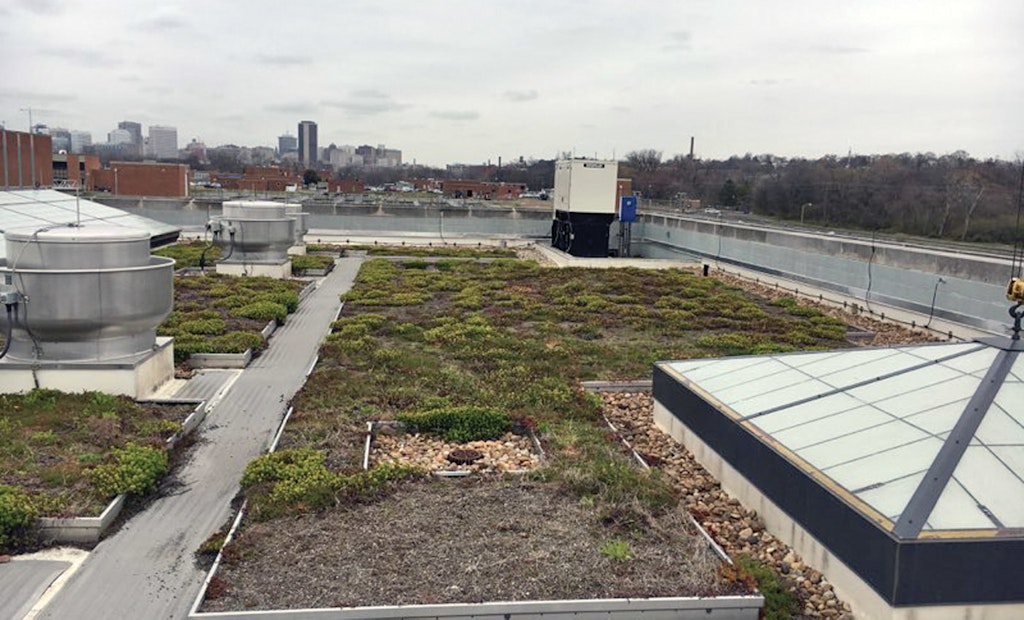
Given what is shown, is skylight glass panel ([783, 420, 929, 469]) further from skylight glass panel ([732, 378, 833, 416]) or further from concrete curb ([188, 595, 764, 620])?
concrete curb ([188, 595, 764, 620])

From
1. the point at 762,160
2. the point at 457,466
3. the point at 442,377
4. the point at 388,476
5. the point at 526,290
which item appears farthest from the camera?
the point at 762,160

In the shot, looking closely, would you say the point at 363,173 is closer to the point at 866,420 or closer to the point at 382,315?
the point at 382,315

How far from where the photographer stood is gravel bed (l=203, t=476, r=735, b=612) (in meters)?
6.94

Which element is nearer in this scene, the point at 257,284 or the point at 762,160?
the point at 257,284

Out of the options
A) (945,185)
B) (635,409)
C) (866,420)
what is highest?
(945,185)

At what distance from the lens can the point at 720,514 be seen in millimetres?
9242

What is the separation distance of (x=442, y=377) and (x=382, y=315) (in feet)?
24.8

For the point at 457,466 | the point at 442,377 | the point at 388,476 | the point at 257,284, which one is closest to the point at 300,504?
the point at 388,476

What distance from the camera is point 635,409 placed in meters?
13.6

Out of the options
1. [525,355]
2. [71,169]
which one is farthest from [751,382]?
[71,169]

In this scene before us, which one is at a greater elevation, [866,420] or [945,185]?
[945,185]

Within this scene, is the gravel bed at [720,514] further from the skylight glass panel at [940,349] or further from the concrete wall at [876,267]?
the concrete wall at [876,267]

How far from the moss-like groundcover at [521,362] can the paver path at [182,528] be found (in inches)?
20.7

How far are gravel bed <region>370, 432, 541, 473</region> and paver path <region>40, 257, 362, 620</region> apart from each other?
1.87 m
